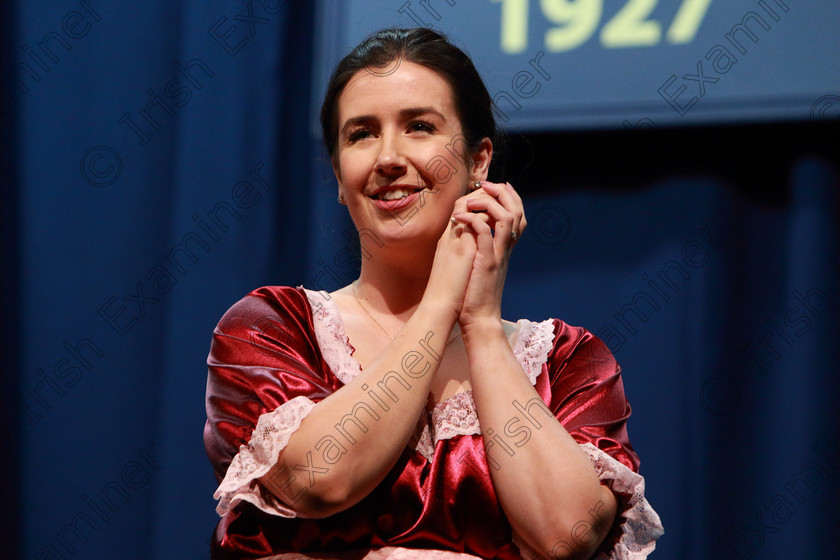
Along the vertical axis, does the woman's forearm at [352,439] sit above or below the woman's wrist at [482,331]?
below

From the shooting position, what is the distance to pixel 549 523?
41.0 inches

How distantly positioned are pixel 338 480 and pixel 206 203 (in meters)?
1.16

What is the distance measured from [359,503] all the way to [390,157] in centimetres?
51

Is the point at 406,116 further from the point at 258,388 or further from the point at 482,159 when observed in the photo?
the point at 258,388

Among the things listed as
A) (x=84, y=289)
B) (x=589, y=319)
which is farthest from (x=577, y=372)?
(x=84, y=289)

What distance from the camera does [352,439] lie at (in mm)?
1001

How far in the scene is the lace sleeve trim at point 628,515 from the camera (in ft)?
3.62

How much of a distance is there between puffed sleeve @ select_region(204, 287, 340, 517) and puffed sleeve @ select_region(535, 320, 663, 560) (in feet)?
1.14

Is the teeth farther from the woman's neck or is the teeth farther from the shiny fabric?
the shiny fabric

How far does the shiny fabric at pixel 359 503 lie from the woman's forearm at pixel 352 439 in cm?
7

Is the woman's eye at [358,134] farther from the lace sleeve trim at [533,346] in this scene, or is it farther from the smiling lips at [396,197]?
the lace sleeve trim at [533,346]

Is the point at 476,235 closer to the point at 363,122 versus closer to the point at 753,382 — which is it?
the point at 363,122

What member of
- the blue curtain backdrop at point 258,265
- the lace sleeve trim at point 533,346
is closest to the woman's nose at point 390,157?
the lace sleeve trim at point 533,346

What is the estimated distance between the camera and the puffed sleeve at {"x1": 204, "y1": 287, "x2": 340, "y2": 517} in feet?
3.38
